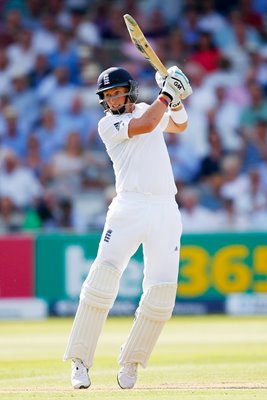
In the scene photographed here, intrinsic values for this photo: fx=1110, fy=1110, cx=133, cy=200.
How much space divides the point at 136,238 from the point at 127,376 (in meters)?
0.74

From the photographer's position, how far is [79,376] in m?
5.88

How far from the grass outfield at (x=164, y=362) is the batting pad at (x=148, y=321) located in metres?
0.18

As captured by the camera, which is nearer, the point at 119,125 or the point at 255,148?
the point at 119,125

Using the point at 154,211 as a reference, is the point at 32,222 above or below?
below

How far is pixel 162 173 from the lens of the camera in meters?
5.99

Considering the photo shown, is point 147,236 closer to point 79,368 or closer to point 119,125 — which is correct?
point 119,125

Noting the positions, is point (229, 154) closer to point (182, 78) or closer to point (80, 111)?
point (80, 111)

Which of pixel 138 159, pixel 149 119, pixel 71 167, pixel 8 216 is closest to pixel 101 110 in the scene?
pixel 71 167

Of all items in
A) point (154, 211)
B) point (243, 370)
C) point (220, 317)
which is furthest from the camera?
point (220, 317)

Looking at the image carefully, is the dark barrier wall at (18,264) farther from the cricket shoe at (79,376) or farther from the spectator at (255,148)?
the cricket shoe at (79,376)

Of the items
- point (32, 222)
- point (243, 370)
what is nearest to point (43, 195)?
point (32, 222)

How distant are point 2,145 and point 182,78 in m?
7.71

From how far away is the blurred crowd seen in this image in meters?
12.7

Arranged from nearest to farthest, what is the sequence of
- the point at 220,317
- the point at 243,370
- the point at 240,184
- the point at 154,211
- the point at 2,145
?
1. the point at 154,211
2. the point at 243,370
3. the point at 220,317
4. the point at 240,184
5. the point at 2,145
